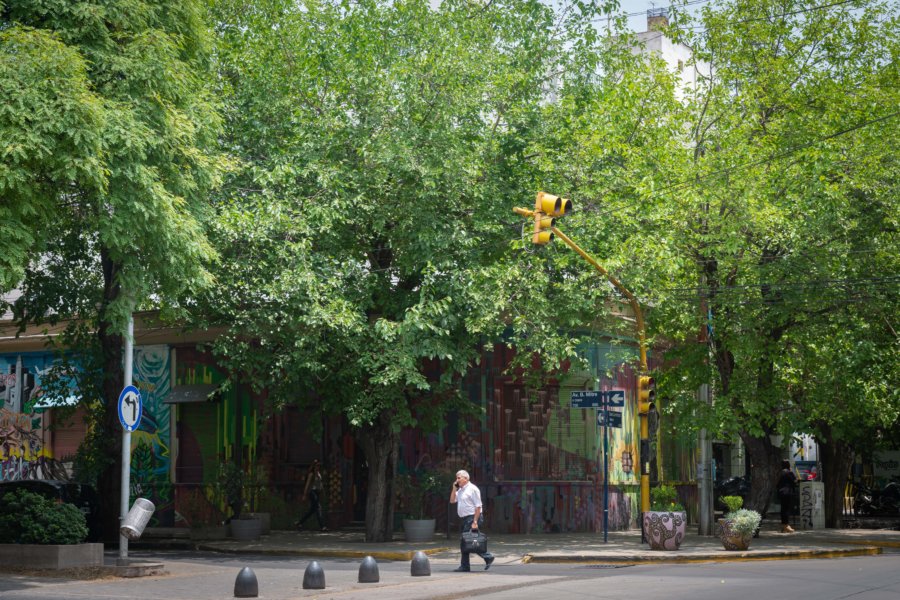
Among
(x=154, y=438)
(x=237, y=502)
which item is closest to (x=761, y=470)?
(x=237, y=502)

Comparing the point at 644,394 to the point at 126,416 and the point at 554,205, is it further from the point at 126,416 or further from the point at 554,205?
the point at 126,416

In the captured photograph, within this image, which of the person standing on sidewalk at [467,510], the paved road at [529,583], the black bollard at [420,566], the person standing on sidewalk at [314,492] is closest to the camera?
the paved road at [529,583]

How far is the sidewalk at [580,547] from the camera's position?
2122cm

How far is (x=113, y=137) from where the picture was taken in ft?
49.2

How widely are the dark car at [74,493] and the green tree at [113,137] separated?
6.35 m

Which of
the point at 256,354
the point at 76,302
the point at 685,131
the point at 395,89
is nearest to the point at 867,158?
the point at 685,131

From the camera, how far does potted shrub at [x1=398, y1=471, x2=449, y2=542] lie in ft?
81.2

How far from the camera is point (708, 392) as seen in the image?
2694cm

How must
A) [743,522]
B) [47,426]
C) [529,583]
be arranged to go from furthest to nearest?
[47,426]
[743,522]
[529,583]

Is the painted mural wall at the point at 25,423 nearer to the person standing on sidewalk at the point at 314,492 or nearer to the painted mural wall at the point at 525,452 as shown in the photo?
the person standing on sidewalk at the point at 314,492

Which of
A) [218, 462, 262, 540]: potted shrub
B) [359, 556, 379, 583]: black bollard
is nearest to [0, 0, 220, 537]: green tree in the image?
[359, 556, 379, 583]: black bollard

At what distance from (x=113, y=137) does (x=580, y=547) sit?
13507 millimetres

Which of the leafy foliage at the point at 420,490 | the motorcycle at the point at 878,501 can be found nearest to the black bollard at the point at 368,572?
the leafy foliage at the point at 420,490

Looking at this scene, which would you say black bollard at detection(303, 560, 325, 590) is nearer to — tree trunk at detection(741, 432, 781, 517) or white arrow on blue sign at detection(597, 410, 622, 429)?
white arrow on blue sign at detection(597, 410, 622, 429)
